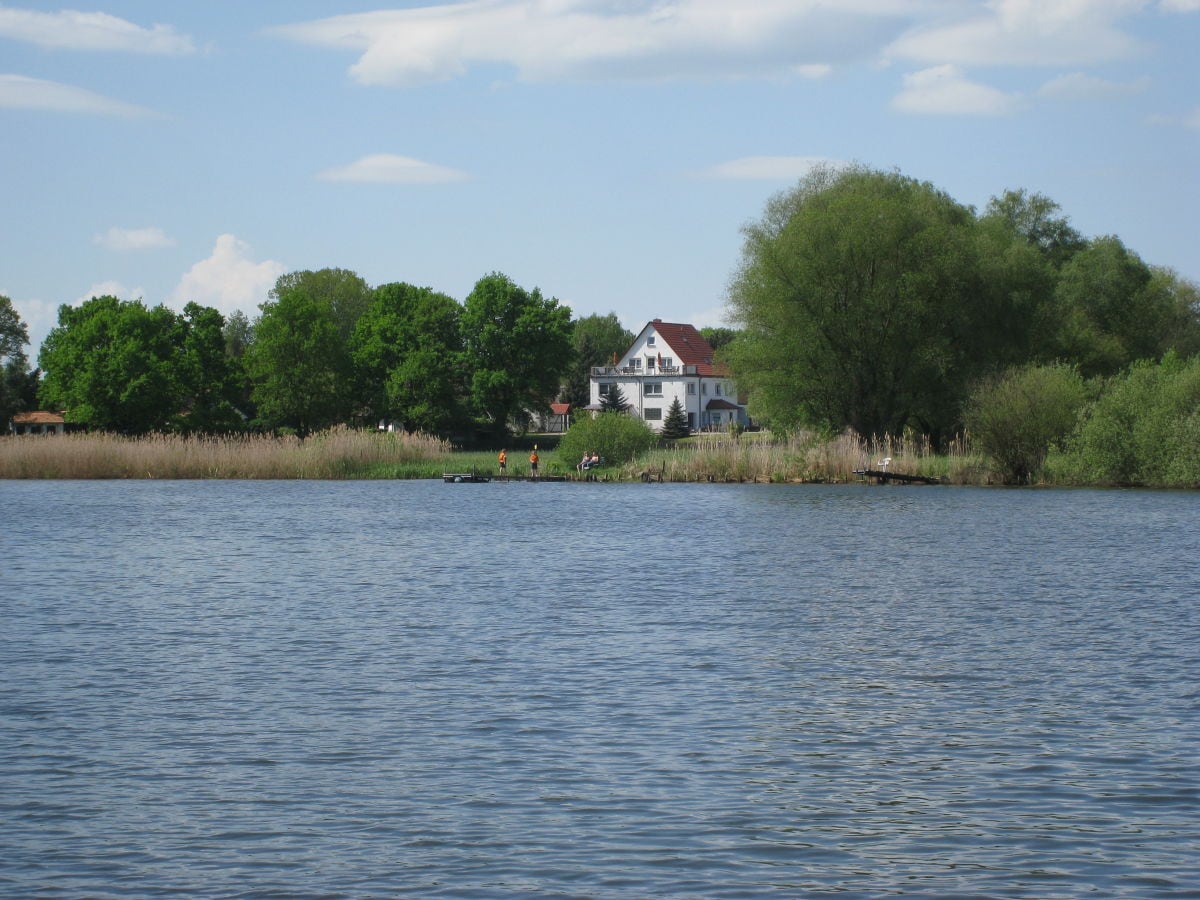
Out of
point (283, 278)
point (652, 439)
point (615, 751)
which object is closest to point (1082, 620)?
point (615, 751)

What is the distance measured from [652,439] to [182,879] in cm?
6288

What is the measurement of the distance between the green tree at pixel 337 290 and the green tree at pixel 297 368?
114ft

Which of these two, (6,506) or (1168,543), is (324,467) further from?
(1168,543)

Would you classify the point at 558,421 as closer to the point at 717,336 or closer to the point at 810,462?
the point at 717,336

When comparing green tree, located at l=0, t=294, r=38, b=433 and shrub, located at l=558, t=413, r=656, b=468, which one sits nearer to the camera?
shrub, located at l=558, t=413, r=656, b=468

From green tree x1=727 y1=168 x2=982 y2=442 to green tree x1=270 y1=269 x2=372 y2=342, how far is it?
254ft

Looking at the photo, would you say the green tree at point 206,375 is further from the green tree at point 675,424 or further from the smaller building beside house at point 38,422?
the green tree at point 675,424

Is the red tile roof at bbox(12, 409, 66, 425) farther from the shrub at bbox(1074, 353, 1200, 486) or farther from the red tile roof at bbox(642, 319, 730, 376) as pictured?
the shrub at bbox(1074, 353, 1200, 486)

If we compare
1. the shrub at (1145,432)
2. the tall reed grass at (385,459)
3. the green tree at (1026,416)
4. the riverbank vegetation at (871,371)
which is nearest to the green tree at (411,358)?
the riverbank vegetation at (871,371)

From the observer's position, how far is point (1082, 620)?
70.7 ft

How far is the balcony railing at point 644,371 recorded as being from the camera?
458ft

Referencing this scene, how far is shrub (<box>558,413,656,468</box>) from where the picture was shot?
70.1 meters

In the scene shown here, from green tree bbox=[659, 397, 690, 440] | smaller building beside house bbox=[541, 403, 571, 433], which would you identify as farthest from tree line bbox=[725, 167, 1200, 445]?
smaller building beside house bbox=[541, 403, 571, 433]

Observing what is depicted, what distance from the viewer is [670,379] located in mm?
140125
